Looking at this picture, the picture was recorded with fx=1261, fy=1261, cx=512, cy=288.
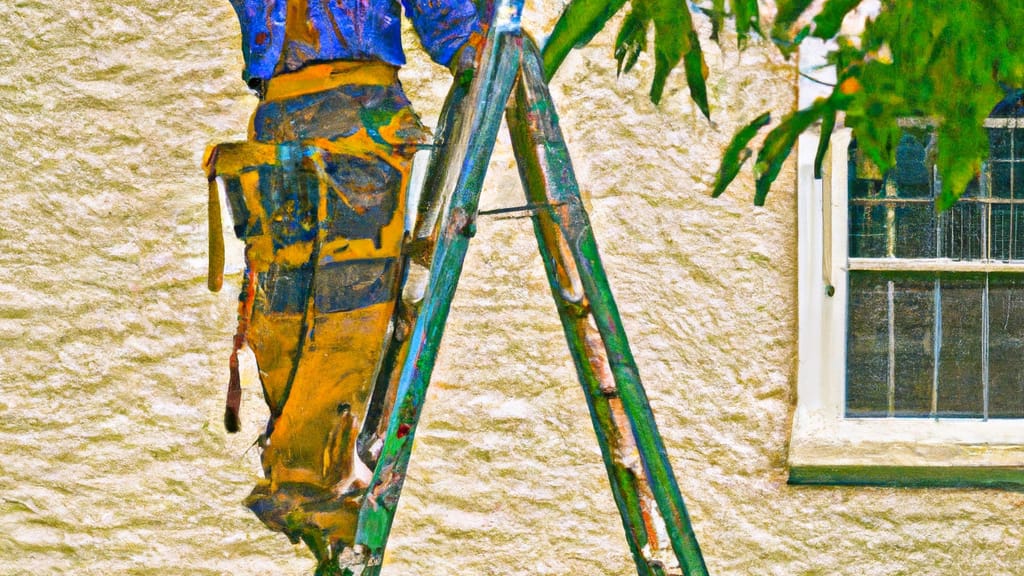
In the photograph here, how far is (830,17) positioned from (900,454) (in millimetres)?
1849

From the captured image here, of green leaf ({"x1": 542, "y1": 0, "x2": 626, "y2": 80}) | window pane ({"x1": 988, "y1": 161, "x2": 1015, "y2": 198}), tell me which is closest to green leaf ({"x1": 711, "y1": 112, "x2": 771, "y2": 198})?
green leaf ({"x1": 542, "y1": 0, "x2": 626, "y2": 80})

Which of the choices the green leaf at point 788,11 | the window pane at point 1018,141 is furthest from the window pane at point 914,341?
the green leaf at point 788,11

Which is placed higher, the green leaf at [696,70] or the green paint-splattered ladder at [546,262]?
the green leaf at [696,70]

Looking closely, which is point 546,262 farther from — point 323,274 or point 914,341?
point 914,341

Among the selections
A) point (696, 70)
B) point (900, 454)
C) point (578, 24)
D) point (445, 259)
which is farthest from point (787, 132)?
point (900, 454)

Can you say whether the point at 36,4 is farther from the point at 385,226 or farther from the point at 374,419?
the point at 374,419

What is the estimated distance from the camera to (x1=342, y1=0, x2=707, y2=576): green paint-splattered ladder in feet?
6.74

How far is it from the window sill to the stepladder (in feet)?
5.15

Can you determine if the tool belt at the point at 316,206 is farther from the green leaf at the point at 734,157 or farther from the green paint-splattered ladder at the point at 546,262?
the green leaf at the point at 734,157

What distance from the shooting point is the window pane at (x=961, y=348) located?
3.78 meters

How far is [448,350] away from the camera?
3600 millimetres

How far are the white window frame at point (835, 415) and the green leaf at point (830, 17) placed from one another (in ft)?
4.68

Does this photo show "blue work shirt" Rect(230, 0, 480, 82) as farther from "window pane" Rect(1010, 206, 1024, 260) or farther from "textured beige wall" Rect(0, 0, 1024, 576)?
"window pane" Rect(1010, 206, 1024, 260)

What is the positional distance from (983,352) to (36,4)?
296cm
